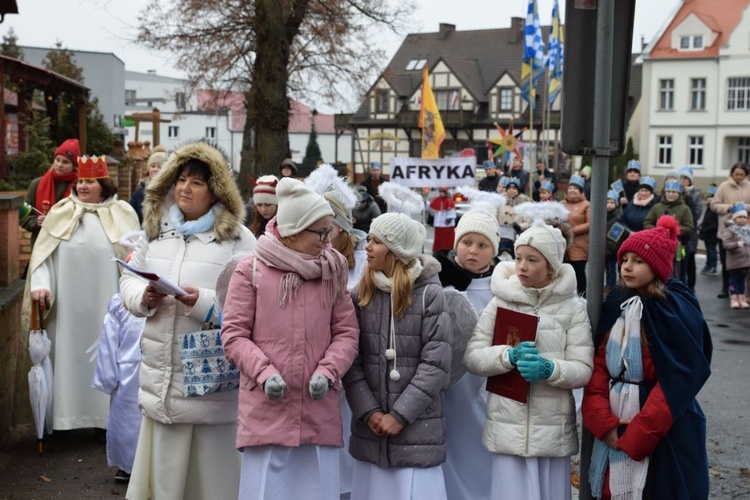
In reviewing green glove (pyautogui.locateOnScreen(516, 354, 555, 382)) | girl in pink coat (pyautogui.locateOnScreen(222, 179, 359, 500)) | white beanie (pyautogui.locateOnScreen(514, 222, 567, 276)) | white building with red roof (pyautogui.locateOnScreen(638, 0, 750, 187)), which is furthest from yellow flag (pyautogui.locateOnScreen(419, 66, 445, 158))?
white building with red roof (pyautogui.locateOnScreen(638, 0, 750, 187))

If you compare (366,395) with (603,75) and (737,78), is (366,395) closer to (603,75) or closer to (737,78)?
(603,75)

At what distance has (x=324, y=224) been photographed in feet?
15.7

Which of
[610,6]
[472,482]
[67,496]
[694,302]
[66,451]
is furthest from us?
[66,451]

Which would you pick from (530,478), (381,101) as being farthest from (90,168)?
(381,101)

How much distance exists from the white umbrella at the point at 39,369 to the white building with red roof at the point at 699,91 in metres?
60.6

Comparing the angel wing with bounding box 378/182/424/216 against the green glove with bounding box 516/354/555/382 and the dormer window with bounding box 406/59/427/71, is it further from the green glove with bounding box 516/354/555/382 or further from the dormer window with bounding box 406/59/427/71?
the dormer window with bounding box 406/59/427/71

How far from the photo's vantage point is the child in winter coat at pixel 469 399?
5.72 meters

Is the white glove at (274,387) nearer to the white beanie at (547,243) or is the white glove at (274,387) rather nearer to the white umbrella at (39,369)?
the white beanie at (547,243)

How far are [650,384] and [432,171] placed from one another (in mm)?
10987

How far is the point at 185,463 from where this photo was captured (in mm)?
5238

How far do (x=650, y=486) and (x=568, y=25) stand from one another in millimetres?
2121

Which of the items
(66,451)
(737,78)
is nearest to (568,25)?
(66,451)

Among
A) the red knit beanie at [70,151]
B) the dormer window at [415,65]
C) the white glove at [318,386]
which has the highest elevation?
the dormer window at [415,65]

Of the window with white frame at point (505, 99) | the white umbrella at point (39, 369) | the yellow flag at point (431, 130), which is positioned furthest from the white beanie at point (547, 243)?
the window with white frame at point (505, 99)
